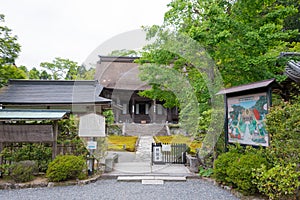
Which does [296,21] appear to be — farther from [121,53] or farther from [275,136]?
[121,53]

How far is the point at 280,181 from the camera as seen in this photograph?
3898mm

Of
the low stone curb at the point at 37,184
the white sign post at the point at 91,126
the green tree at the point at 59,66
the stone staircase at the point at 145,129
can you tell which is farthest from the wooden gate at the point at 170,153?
the green tree at the point at 59,66

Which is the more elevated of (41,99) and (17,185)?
(41,99)

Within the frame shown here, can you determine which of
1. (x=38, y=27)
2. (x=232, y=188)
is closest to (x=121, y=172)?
(x=232, y=188)

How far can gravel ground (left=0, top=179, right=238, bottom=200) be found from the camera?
16.1 feet

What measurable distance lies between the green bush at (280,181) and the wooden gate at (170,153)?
4.41 m

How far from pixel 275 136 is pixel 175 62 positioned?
5.98m

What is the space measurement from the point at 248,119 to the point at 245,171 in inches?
63.1

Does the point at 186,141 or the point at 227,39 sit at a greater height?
the point at 227,39

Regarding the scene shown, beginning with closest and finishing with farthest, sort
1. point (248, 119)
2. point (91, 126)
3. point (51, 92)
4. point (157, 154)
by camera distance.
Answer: point (248, 119)
point (91, 126)
point (157, 154)
point (51, 92)

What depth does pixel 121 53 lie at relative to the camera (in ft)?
70.9

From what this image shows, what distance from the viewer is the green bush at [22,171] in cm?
581

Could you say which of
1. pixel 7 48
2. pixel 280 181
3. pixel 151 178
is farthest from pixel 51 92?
pixel 280 181

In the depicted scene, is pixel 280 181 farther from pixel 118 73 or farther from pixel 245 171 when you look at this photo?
pixel 118 73
